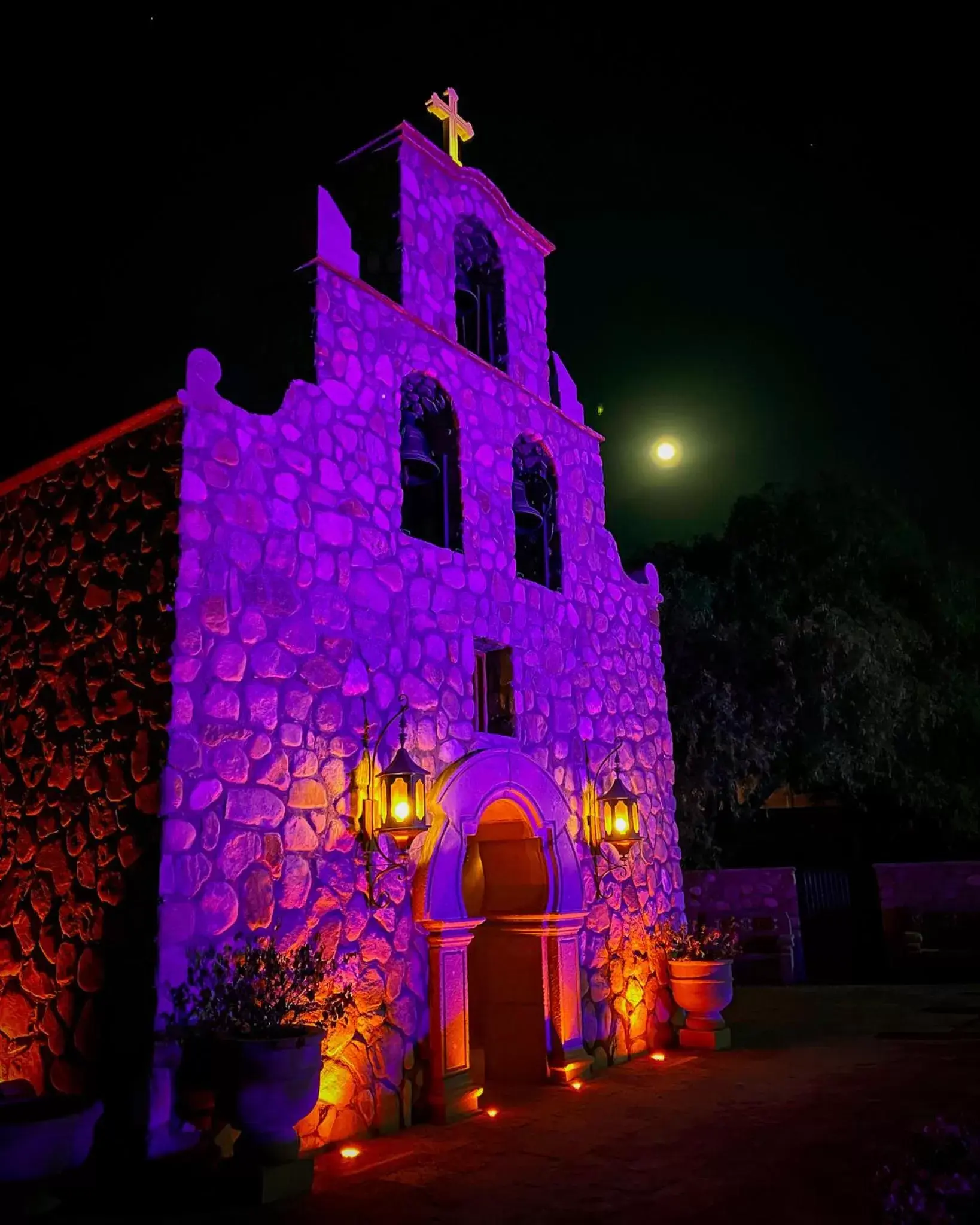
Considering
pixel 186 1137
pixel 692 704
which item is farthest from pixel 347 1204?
pixel 692 704

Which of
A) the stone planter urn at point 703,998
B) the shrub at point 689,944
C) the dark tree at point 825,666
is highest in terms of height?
the dark tree at point 825,666

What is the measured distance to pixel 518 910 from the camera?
8125 mm

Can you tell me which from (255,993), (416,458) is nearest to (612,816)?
(416,458)

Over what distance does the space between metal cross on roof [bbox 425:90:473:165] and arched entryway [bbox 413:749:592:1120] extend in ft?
18.3

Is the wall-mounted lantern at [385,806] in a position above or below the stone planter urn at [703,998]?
above

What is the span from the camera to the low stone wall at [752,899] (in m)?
14.5

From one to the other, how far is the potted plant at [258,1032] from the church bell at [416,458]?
389 centimetres

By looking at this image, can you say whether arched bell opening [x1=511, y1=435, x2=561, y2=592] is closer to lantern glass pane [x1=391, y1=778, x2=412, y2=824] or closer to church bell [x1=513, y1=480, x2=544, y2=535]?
church bell [x1=513, y1=480, x2=544, y2=535]

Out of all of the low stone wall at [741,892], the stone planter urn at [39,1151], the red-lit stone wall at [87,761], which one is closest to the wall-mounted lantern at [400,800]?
the red-lit stone wall at [87,761]

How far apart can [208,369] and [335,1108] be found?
15.1 ft

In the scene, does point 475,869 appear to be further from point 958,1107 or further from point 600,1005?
point 958,1107

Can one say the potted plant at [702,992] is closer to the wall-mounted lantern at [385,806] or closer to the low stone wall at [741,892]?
the wall-mounted lantern at [385,806]

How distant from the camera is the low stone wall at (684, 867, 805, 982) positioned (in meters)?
14.5

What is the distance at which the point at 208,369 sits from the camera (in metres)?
6.03
